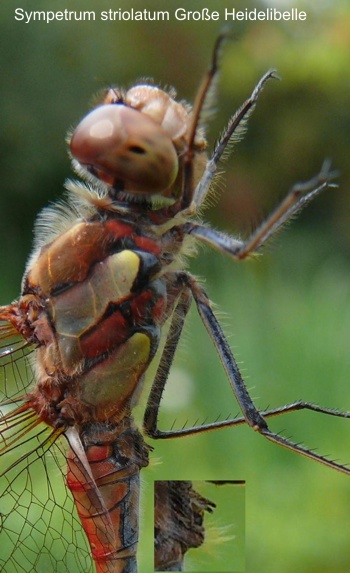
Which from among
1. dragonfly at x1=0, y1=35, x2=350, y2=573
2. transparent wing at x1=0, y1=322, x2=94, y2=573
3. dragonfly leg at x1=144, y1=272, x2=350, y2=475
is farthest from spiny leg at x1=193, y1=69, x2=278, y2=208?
transparent wing at x1=0, y1=322, x2=94, y2=573

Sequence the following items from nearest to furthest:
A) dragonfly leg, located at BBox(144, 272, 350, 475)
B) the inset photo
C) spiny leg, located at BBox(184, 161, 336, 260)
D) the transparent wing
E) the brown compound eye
→ spiny leg, located at BBox(184, 161, 336, 260), the brown compound eye, dragonfly leg, located at BBox(144, 272, 350, 475), the transparent wing, the inset photo

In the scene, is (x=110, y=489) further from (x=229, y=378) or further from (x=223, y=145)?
(x=223, y=145)

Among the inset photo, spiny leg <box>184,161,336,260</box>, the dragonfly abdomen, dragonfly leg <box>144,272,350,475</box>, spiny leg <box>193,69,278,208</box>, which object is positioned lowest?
the inset photo

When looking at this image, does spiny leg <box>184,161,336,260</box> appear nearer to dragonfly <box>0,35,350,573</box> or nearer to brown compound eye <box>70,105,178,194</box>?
dragonfly <box>0,35,350,573</box>

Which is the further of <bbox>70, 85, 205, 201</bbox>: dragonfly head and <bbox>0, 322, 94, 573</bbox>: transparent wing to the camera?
<bbox>0, 322, 94, 573</bbox>: transparent wing

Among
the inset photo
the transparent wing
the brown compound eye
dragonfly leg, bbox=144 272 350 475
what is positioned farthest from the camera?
the inset photo

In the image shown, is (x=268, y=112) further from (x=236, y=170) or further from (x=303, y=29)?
(x=303, y=29)

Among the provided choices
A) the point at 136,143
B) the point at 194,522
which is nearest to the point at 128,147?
the point at 136,143

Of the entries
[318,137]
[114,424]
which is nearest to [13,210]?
[318,137]
